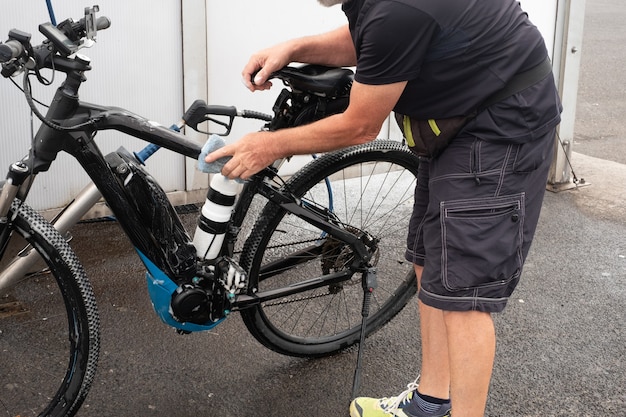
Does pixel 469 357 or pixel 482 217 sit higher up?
pixel 482 217

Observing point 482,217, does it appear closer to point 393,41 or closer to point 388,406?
point 393,41

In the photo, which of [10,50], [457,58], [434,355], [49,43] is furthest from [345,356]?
Result: [10,50]

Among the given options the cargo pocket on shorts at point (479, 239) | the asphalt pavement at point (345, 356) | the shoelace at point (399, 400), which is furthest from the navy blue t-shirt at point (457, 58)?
the asphalt pavement at point (345, 356)

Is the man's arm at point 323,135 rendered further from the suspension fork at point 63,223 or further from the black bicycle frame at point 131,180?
the suspension fork at point 63,223

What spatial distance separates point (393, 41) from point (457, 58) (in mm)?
230

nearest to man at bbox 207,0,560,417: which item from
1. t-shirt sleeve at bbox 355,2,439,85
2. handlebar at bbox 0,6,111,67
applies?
t-shirt sleeve at bbox 355,2,439,85

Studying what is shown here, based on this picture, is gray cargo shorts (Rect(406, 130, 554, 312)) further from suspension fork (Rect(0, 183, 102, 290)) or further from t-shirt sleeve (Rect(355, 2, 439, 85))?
suspension fork (Rect(0, 183, 102, 290))

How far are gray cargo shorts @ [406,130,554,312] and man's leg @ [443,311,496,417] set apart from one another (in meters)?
0.06

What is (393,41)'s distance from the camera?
2.20 m

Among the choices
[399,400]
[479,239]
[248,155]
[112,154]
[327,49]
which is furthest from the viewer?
[399,400]

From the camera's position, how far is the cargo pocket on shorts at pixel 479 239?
2428 mm

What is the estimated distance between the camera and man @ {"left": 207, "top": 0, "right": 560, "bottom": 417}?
2250 millimetres

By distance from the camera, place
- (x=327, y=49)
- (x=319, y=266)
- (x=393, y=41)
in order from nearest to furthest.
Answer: (x=393, y=41) → (x=327, y=49) → (x=319, y=266)

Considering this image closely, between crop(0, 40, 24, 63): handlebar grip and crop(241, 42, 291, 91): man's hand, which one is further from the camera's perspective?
crop(241, 42, 291, 91): man's hand
